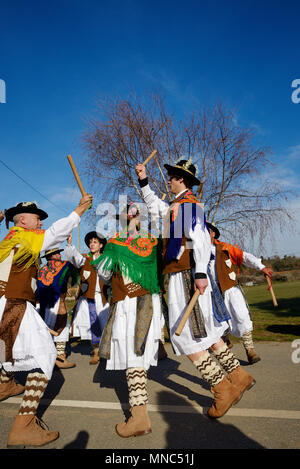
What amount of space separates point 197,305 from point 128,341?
0.71 metres

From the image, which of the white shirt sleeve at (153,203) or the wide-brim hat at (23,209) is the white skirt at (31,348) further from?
the white shirt sleeve at (153,203)

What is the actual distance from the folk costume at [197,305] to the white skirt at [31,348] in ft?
3.68

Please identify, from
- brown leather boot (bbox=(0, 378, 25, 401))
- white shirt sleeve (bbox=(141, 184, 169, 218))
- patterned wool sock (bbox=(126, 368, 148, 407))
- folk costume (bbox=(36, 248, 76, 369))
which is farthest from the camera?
folk costume (bbox=(36, 248, 76, 369))

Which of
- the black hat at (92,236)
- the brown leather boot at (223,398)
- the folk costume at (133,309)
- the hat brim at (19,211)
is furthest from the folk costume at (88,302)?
the brown leather boot at (223,398)

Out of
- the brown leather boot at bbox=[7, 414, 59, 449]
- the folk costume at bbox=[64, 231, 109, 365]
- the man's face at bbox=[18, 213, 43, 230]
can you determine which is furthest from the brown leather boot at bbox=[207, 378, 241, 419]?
the folk costume at bbox=[64, 231, 109, 365]

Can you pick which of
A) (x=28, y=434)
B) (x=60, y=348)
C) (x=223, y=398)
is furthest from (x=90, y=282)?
(x=223, y=398)

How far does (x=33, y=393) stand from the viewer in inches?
106

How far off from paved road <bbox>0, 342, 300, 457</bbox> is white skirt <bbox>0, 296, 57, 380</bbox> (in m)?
Result: 0.58

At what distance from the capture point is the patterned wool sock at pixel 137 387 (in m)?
2.74

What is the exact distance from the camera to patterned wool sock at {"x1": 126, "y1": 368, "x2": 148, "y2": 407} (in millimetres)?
2742

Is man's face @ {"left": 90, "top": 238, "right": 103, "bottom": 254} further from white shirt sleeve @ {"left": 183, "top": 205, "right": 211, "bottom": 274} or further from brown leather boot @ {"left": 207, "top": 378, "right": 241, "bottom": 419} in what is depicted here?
brown leather boot @ {"left": 207, "top": 378, "right": 241, "bottom": 419}

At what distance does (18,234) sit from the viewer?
2.92 m
